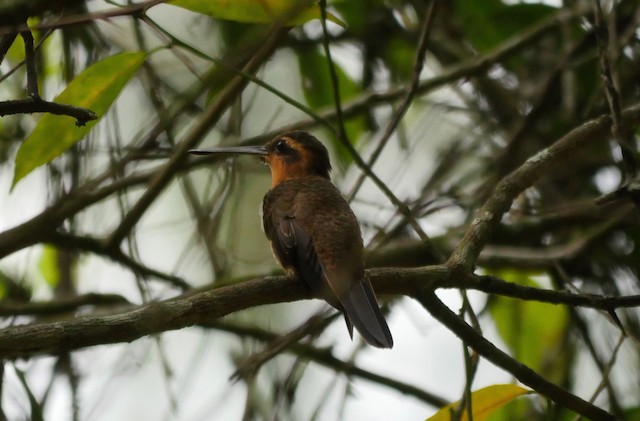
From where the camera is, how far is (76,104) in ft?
7.91

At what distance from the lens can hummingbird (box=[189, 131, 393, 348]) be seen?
113 inches

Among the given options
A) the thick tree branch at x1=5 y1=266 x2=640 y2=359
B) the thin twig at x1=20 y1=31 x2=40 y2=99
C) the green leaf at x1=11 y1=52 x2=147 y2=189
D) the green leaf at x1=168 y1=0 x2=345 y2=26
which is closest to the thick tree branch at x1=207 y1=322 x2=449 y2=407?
the thick tree branch at x1=5 y1=266 x2=640 y2=359

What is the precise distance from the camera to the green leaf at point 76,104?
237 centimetres

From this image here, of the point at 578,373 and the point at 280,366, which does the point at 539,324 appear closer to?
the point at 578,373

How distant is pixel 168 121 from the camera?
359 centimetres

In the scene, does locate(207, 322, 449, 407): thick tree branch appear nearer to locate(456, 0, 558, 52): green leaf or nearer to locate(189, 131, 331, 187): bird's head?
locate(189, 131, 331, 187): bird's head

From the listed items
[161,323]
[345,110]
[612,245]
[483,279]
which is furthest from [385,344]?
[612,245]

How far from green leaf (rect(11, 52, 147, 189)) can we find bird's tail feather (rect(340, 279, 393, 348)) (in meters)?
0.91

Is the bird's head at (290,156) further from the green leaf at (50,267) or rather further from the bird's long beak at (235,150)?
the green leaf at (50,267)

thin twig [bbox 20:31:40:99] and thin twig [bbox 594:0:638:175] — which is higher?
thin twig [bbox 594:0:638:175]

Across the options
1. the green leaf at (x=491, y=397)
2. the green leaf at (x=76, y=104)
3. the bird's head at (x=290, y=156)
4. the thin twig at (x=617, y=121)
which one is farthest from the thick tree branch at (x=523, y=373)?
the bird's head at (x=290, y=156)

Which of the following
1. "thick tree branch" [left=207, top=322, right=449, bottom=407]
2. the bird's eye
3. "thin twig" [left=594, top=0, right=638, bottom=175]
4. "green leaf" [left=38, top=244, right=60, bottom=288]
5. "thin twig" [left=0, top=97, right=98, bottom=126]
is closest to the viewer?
"thin twig" [left=0, top=97, right=98, bottom=126]

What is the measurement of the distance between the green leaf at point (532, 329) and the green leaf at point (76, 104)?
2.17m

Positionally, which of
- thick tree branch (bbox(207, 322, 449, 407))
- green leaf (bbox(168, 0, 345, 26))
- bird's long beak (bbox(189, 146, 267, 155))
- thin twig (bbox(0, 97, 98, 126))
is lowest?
thin twig (bbox(0, 97, 98, 126))
